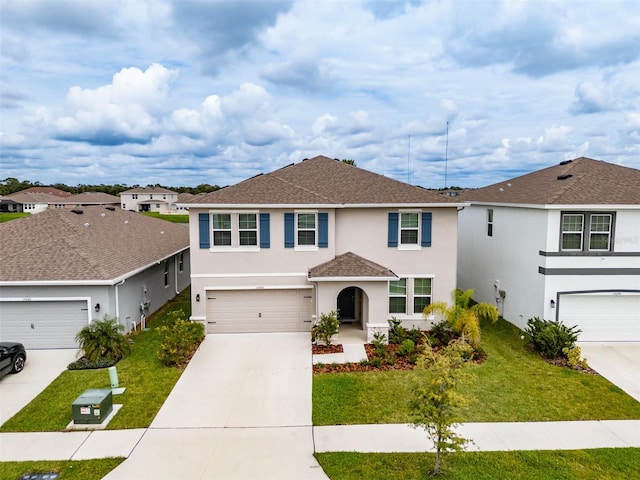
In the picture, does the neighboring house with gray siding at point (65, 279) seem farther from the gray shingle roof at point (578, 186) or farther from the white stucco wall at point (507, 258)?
the gray shingle roof at point (578, 186)

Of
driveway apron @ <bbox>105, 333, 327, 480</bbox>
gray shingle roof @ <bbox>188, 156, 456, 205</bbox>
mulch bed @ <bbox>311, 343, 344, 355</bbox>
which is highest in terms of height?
gray shingle roof @ <bbox>188, 156, 456, 205</bbox>

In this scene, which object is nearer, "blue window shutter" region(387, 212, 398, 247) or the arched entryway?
"blue window shutter" region(387, 212, 398, 247)

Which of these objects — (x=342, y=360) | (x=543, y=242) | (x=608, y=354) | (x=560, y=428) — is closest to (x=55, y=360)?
(x=342, y=360)

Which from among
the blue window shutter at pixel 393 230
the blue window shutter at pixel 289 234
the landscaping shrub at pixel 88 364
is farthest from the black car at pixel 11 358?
the blue window shutter at pixel 393 230

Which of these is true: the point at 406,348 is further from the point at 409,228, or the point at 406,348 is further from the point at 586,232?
the point at 586,232

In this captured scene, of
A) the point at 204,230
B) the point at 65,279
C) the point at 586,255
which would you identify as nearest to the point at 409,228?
the point at 586,255

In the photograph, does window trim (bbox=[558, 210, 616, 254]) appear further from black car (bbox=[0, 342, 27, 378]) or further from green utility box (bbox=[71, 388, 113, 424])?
black car (bbox=[0, 342, 27, 378])

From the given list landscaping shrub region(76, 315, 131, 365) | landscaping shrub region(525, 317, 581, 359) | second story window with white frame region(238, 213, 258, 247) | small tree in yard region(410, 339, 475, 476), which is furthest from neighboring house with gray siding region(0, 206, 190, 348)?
landscaping shrub region(525, 317, 581, 359)
